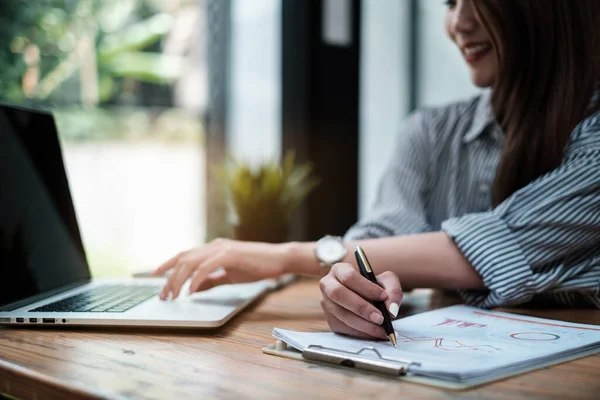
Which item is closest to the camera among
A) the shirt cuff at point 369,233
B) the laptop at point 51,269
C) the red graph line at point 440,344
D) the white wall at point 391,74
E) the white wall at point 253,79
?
the red graph line at point 440,344

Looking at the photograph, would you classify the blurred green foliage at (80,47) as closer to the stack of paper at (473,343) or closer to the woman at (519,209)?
the woman at (519,209)

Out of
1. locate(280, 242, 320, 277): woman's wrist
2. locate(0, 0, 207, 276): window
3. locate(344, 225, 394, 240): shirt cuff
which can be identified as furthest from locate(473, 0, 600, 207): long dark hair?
locate(0, 0, 207, 276): window

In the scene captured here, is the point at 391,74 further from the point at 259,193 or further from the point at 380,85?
the point at 259,193

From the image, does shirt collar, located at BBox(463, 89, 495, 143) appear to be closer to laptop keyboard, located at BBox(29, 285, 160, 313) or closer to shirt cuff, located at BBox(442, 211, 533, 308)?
shirt cuff, located at BBox(442, 211, 533, 308)

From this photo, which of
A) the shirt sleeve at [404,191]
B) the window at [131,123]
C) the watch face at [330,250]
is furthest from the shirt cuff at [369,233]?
the window at [131,123]

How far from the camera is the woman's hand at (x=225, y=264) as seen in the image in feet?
3.34

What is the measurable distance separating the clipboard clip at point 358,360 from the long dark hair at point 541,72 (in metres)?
0.55

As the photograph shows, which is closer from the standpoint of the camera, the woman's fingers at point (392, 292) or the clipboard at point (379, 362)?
the clipboard at point (379, 362)

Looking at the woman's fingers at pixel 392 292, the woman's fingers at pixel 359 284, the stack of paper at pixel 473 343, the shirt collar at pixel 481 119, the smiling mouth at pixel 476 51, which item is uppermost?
the smiling mouth at pixel 476 51

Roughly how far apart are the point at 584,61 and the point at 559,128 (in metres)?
0.13

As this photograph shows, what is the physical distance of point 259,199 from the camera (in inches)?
58.6

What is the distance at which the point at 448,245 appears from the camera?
3.40ft

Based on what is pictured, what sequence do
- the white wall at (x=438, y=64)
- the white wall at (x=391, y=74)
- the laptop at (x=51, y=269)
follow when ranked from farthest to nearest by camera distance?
the white wall at (x=438, y=64) → the white wall at (x=391, y=74) → the laptop at (x=51, y=269)

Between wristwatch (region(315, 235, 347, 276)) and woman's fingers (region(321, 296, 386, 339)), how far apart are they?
0.24 m
